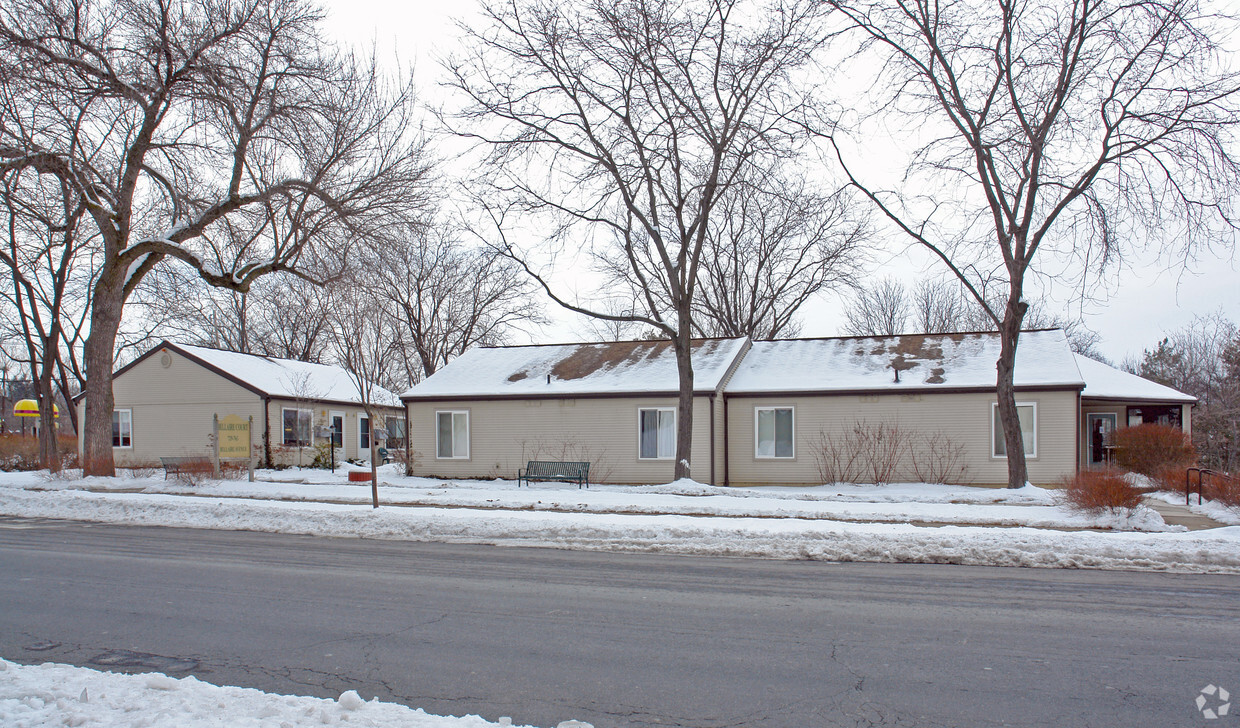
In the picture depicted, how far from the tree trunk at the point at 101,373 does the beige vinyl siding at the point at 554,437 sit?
27.5 feet

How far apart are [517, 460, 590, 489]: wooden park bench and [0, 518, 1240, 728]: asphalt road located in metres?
11.0

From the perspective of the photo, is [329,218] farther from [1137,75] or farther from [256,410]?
[1137,75]

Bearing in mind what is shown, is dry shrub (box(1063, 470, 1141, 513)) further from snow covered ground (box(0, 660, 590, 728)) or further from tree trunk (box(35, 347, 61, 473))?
tree trunk (box(35, 347, 61, 473))

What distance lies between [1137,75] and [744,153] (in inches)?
346

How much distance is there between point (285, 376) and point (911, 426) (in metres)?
24.3

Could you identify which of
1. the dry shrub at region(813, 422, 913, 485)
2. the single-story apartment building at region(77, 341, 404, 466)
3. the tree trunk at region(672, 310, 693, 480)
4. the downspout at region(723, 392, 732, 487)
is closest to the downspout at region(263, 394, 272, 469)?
the single-story apartment building at region(77, 341, 404, 466)

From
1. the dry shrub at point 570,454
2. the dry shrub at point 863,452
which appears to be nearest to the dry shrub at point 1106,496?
the dry shrub at point 863,452

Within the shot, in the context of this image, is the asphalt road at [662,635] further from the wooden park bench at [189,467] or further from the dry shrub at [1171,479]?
the wooden park bench at [189,467]

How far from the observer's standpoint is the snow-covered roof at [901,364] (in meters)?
21.7

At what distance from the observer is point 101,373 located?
75.1 ft

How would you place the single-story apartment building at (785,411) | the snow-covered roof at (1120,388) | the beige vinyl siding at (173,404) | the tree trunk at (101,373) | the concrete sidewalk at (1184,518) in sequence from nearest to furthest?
the concrete sidewalk at (1184,518) < the single-story apartment building at (785,411) < the tree trunk at (101,373) < the snow-covered roof at (1120,388) < the beige vinyl siding at (173,404)

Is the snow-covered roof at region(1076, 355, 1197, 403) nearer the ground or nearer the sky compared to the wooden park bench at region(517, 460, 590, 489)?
nearer the sky

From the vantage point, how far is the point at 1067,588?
28.6 feet

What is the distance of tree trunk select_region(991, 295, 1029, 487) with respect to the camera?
742 inches
